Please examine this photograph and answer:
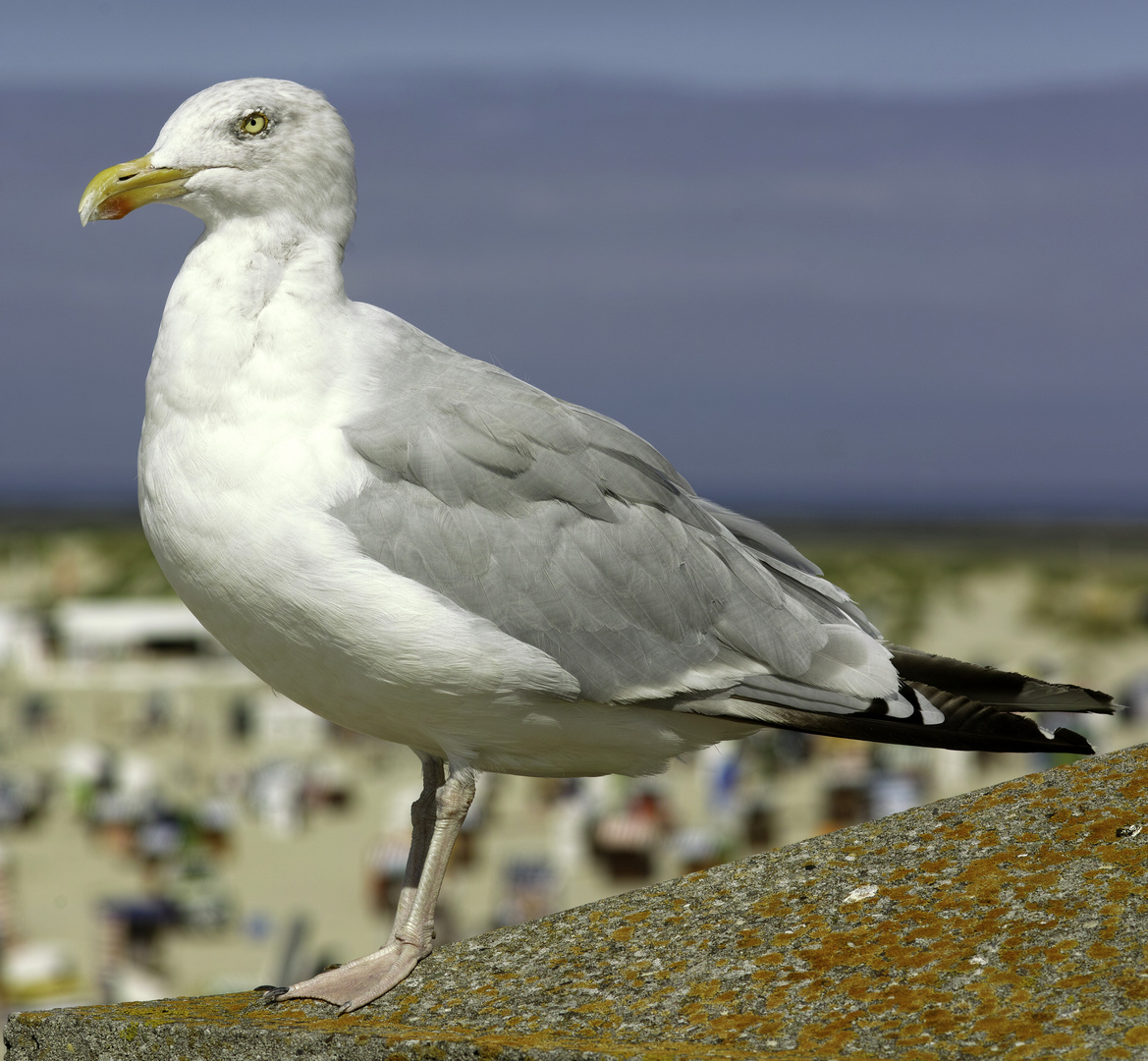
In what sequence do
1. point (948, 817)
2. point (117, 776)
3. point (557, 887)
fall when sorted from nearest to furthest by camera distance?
point (948, 817) < point (557, 887) < point (117, 776)

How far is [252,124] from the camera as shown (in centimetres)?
414

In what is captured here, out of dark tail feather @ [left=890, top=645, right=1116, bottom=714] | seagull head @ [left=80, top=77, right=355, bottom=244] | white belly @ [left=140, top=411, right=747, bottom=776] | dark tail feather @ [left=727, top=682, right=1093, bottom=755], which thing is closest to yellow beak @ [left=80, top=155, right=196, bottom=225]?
seagull head @ [left=80, top=77, right=355, bottom=244]

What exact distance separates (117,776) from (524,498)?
2490 cm

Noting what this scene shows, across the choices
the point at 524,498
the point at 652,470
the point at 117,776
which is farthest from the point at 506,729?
the point at 117,776

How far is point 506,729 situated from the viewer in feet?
12.8

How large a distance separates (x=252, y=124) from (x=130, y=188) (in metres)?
0.40

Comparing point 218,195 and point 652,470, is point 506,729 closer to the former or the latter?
point 652,470

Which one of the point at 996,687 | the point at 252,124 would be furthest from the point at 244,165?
the point at 996,687

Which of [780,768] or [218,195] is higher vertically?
[218,195]

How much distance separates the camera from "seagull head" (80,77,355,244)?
4059 millimetres

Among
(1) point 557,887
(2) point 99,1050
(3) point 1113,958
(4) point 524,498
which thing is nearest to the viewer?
(3) point 1113,958

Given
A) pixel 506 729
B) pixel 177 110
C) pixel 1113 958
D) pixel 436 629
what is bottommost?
pixel 1113 958

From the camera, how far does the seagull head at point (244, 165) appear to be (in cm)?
406

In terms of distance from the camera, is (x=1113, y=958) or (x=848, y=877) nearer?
(x=1113, y=958)
